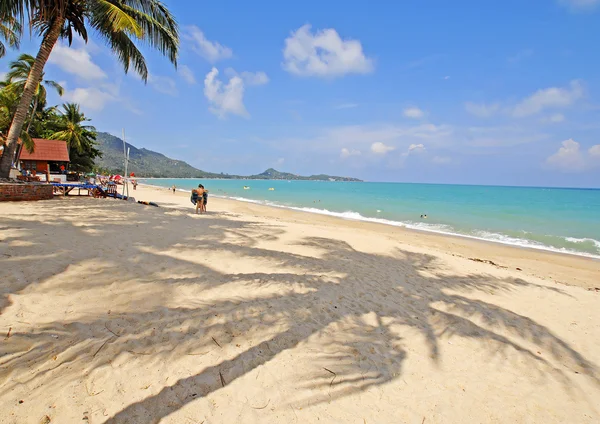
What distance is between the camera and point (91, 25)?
444 inches

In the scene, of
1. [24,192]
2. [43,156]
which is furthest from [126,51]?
[43,156]

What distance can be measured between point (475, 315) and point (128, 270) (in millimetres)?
5491

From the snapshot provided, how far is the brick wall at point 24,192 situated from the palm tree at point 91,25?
0.95 m

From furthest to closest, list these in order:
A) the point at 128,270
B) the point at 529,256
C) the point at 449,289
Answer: the point at 529,256
the point at 449,289
the point at 128,270

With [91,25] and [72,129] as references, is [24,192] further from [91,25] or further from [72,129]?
[72,129]

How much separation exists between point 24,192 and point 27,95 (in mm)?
3332

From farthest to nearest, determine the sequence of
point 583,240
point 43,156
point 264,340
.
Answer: point 43,156 < point 583,240 < point 264,340

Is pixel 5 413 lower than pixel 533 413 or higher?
higher

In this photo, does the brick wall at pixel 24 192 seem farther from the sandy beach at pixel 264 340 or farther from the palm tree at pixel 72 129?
the palm tree at pixel 72 129

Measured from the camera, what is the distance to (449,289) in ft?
18.4

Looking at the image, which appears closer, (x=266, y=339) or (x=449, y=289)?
(x=266, y=339)

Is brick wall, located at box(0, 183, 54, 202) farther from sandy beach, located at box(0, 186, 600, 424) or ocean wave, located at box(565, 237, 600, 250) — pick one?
ocean wave, located at box(565, 237, 600, 250)

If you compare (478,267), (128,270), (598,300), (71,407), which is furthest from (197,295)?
(598,300)

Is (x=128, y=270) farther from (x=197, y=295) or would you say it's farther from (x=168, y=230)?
(x=168, y=230)
